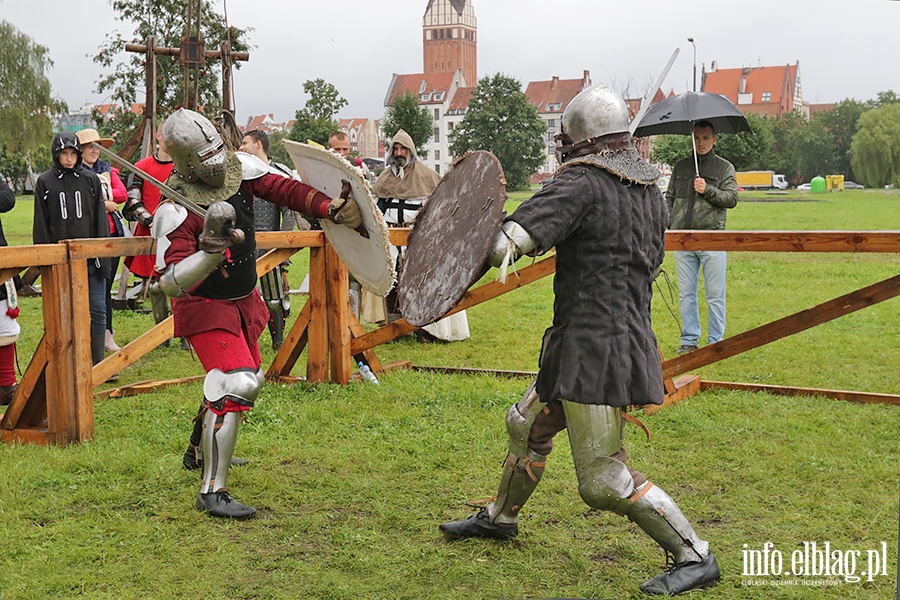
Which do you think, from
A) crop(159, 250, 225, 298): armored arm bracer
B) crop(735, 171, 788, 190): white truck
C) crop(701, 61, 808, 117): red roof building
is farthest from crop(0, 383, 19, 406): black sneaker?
crop(701, 61, 808, 117): red roof building

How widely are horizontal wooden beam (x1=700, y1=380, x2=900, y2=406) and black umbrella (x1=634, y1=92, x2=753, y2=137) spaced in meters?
2.13

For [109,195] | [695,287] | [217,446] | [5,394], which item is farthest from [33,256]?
[695,287]

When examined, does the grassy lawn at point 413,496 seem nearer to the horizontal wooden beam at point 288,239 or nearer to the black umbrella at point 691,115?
the horizontal wooden beam at point 288,239

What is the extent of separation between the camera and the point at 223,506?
4.06 metres

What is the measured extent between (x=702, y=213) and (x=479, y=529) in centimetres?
432

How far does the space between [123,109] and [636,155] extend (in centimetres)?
1829

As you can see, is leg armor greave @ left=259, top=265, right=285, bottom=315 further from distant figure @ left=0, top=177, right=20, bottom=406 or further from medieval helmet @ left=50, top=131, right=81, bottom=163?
distant figure @ left=0, top=177, right=20, bottom=406

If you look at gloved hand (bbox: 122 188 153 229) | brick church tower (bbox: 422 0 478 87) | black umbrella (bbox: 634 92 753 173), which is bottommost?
gloved hand (bbox: 122 188 153 229)

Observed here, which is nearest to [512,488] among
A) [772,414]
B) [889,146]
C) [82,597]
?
[82,597]

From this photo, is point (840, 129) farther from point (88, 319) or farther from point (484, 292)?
point (88, 319)

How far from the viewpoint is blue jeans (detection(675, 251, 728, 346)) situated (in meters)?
7.34

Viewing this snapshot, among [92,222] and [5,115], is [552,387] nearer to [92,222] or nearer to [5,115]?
[92,222]

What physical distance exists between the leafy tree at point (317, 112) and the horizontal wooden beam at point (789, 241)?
3575cm

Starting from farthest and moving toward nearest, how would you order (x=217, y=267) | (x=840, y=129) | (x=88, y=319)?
(x=840, y=129) < (x=88, y=319) < (x=217, y=267)
